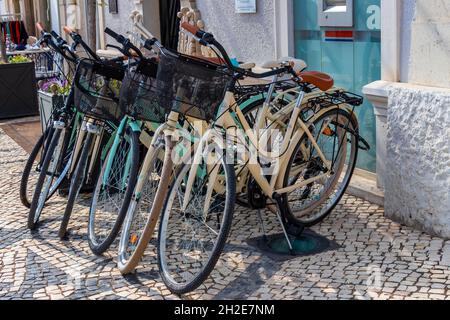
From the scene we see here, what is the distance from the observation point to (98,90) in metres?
4.62

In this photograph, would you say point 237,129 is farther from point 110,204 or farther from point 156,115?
point 110,204

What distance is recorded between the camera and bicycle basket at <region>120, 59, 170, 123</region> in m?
4.12

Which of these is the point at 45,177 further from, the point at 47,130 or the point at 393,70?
the point at 393,70

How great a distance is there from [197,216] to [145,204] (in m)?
0.54

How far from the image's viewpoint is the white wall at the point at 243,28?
657 cm

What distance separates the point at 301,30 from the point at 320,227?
6.88 ft

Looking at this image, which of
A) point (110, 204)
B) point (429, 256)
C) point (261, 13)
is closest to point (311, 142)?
point (429, 256)

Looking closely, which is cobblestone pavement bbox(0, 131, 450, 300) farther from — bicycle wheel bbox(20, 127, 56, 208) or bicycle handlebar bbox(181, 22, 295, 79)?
bicycle handlebar bbox(181, 22, 295, 79)

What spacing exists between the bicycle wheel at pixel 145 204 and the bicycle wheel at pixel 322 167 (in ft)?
2.69

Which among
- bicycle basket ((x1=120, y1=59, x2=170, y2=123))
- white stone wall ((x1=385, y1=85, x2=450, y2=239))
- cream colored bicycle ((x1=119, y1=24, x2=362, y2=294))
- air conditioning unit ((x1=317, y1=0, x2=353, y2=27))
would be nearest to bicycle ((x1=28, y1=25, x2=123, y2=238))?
bicycle basket ((x1=120, y1=59, x2=170, y2=123))

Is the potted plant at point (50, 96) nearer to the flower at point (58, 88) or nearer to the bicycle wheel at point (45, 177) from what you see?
the flower at point (58, 88)

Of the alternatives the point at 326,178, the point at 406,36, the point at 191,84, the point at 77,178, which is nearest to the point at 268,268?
the point at 326,178
